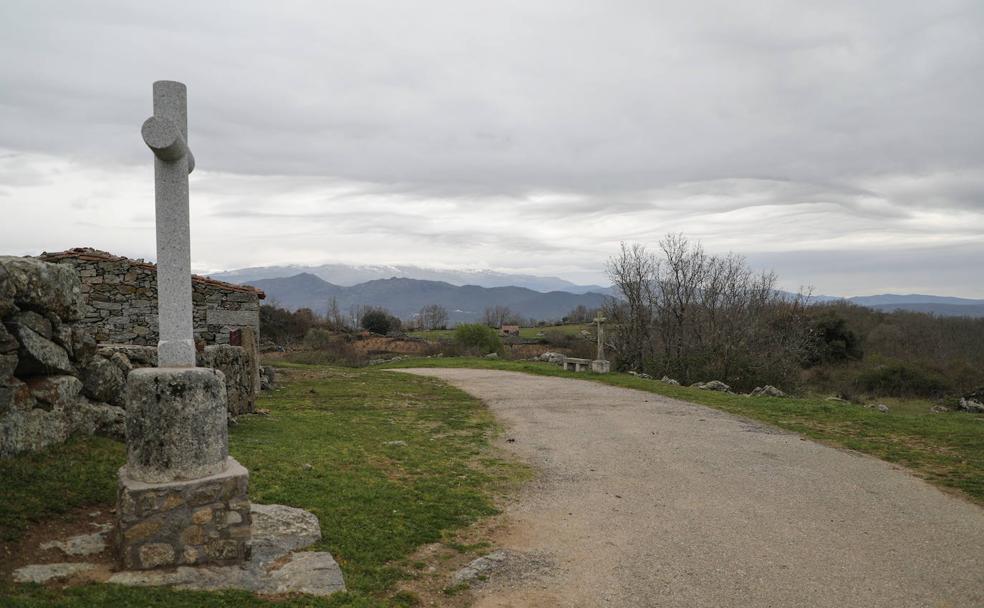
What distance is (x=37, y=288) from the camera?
607 centimetres

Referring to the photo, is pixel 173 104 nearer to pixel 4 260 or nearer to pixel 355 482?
pixel 4 260

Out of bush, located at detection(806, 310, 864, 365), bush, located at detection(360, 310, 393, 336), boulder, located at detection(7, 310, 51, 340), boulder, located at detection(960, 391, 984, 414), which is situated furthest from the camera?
bush, located at detection(360, 310, 393, 336)

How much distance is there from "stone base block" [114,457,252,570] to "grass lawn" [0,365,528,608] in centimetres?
38

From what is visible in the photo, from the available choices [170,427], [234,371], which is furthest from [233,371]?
[170,427]

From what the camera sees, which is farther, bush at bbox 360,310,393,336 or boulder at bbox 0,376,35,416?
bush at bbox 360,310,393,336

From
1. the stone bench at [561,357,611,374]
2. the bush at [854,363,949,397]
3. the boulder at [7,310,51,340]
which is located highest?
the boulder at [7,310,51,340]

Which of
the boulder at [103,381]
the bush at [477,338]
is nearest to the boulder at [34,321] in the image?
the boulder at [103,381]

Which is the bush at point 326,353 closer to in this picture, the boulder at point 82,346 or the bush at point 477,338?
the bush at point 477,338

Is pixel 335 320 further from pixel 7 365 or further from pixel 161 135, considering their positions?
pixel 161 135

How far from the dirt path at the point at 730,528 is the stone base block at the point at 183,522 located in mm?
2056

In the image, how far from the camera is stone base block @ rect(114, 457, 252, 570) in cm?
450

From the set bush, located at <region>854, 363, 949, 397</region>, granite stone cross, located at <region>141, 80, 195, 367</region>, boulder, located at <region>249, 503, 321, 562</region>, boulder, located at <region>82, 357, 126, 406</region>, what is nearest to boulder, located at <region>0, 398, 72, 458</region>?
boulder, located at <region>82, 357, 126, 406</region>

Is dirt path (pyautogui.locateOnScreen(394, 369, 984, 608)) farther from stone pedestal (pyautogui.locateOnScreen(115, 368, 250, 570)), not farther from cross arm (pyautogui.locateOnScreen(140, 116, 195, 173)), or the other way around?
cross arm (pyautogui.locateOnScreen(140, 116, 195, 173))

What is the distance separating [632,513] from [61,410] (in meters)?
6.29
